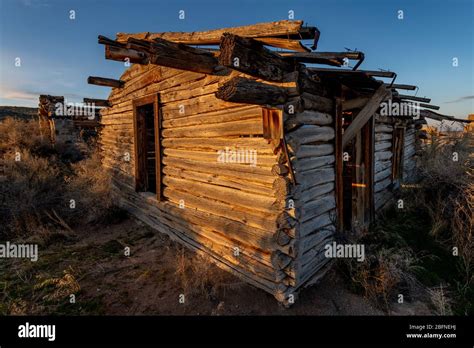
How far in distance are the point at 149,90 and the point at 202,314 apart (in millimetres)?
5212

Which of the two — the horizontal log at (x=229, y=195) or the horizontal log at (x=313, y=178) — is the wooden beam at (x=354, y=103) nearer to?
the horizontal log at (x=313, y=178)

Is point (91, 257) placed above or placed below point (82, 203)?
below

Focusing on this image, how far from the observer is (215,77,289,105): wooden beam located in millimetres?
2559

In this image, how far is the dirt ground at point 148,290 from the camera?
374 cm

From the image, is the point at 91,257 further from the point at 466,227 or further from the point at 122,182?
the point at 466,227

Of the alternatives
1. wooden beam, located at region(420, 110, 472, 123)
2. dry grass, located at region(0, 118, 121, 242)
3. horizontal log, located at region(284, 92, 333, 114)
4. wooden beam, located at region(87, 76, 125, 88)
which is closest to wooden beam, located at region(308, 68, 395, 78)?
horizontal log, located at region(284, 92, 333, 114)

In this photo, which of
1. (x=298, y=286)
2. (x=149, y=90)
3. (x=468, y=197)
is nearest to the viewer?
(x=298, y=286)

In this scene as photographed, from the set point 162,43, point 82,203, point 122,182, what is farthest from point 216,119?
point 82,203

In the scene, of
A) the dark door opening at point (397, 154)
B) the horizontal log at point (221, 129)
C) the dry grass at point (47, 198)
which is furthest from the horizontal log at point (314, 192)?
the dry grass at point (47, 198)

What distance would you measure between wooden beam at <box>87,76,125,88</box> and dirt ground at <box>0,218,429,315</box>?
14.7ft

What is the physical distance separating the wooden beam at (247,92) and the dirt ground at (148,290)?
2.85m

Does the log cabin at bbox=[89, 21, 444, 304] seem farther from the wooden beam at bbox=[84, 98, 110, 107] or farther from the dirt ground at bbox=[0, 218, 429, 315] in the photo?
the wooden beam at bbox=[84, 98, 110, 107]

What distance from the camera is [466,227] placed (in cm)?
518
